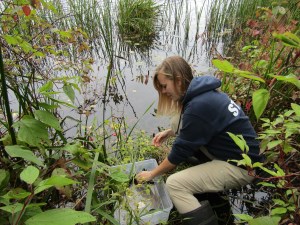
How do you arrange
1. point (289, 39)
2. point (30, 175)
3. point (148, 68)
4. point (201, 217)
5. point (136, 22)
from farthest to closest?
point (136, 22), point (148, 68), point (201, 217), point (30, 175), point (289, 39)

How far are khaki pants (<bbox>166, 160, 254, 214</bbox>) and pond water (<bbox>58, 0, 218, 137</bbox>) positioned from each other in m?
0.71

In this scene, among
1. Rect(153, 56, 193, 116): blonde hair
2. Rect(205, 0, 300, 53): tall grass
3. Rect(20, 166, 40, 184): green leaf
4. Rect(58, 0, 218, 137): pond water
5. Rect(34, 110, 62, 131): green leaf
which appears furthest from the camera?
Rect(205, 0, 300, 53): tall grass

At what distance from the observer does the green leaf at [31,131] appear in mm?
1049

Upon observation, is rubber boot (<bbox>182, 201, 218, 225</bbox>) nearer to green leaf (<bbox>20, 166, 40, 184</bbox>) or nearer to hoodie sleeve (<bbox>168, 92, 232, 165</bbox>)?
hoodie sleeve (<bbox>168, 92, 232, 165</bbox>)

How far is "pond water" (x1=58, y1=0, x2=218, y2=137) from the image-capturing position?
3.71m

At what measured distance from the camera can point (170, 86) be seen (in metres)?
2.16

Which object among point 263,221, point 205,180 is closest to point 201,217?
point 205,180

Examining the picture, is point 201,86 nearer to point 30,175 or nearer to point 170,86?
point 170,86

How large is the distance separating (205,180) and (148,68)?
126 inches

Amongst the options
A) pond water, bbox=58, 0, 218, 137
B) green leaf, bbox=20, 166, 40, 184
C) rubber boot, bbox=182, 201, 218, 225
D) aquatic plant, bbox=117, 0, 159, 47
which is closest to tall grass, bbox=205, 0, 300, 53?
pond water, bbox=58, 0, 218, 137

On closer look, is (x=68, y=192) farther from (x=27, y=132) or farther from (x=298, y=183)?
(x=298, y=183)

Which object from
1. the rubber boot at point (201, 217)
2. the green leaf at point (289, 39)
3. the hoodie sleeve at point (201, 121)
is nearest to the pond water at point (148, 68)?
the hoodie sleeve at point (201, 121)

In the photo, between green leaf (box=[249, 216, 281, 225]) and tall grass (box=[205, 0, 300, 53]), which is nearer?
green leaf (box=[249, 216, 281, 225])

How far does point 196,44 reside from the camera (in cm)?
582
